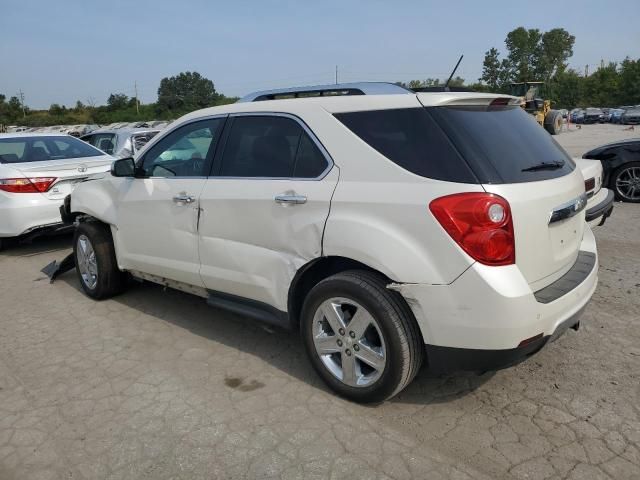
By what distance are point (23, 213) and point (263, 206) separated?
4428 millimetres

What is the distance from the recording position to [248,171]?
3.49 metres

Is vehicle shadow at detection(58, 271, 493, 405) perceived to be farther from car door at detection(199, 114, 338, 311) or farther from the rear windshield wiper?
the rear windshield wiper

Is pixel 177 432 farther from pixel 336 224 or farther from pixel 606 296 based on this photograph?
pixel 606 296

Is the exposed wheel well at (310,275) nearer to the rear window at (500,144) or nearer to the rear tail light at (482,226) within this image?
the rear tail light at (482,226)

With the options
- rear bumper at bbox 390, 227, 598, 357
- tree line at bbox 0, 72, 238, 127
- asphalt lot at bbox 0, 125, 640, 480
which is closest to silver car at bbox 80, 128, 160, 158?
asphalt lot at bbox 0, 125, 640, 480

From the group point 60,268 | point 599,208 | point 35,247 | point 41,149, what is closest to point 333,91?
point 599,208

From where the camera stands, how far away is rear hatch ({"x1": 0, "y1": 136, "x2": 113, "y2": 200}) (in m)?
6.51

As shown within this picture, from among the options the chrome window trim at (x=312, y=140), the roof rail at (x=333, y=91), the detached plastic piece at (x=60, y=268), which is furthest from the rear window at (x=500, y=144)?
the detached plastic piece at (x=60, y=268)

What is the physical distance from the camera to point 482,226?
248cm

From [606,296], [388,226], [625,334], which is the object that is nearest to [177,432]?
[388,226]

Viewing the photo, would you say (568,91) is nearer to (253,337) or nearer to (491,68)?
(491,68)

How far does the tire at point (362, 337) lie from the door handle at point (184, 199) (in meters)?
1.25

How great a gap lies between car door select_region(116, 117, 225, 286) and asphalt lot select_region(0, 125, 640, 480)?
1.97 ft

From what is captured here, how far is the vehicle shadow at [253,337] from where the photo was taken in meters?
3.21
